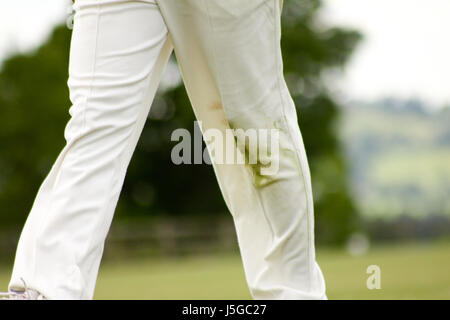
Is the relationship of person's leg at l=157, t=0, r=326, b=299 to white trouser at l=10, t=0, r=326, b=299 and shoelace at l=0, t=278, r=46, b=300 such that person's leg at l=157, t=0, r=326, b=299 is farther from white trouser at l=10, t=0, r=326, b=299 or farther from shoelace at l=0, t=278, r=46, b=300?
shoelace at l=0, t=278, r=46, b=300

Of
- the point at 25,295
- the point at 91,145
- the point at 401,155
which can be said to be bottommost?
the point at 401,155

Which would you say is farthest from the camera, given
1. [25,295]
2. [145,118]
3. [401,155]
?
[401,155]

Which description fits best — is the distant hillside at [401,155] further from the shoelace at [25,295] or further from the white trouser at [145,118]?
the shoelace at [25,295]

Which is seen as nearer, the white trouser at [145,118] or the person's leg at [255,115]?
the white trouser at [145,118]

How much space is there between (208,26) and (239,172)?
0.52 m

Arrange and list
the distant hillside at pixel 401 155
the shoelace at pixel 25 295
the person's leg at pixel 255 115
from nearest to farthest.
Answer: the shoelace at pixel 25 295
the person's leg at pixel 255 115
the distant hillside at pixel 401 155

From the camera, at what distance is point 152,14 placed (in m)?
2.08

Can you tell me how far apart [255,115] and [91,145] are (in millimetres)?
500

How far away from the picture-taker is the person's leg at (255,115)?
2.13 metres

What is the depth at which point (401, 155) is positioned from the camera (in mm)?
69625

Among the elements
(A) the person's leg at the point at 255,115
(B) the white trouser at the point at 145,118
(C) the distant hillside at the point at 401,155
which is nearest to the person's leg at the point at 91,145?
(B) the white trouser at the point at 145,118

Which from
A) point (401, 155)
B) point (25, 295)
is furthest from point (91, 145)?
point (401, 155)

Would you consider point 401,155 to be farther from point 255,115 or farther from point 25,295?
point 25,295

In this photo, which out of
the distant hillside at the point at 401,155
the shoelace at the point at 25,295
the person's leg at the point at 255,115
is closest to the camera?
the shoelace at the point at 25,295
